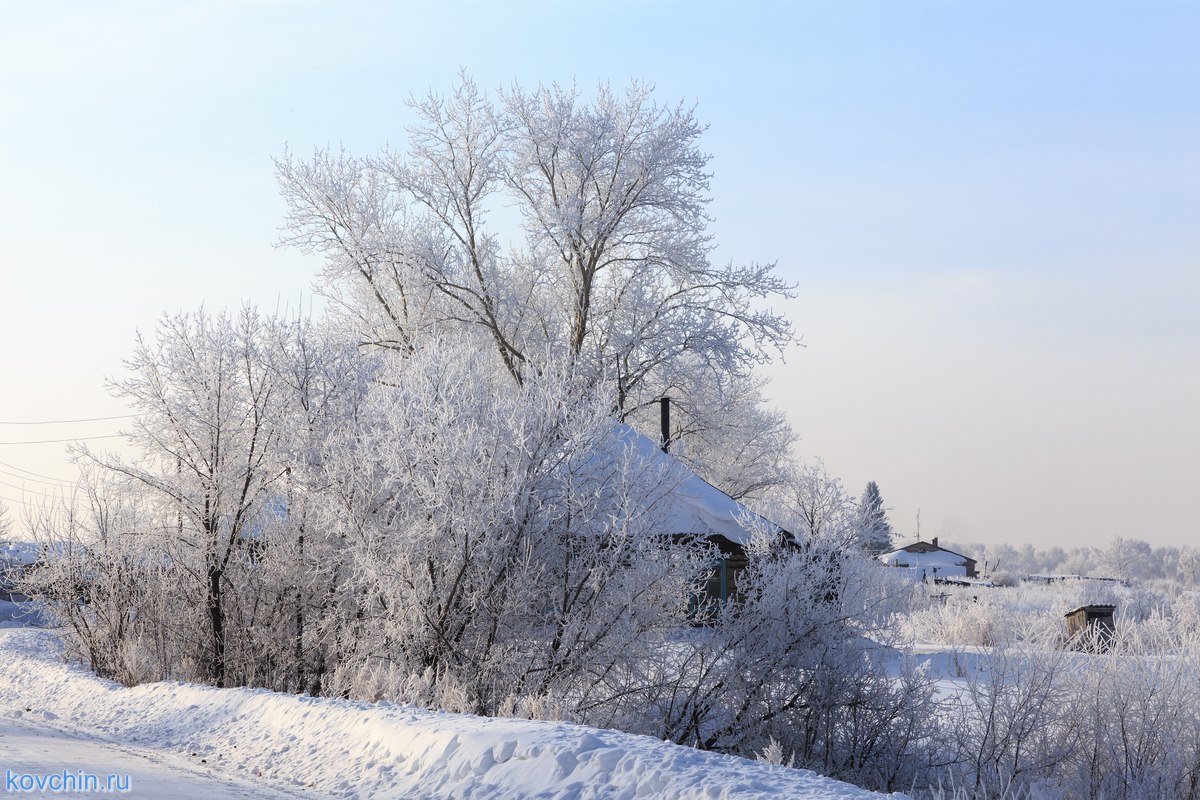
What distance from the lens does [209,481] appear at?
620 inches

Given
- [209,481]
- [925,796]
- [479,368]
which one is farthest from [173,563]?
[925,796]

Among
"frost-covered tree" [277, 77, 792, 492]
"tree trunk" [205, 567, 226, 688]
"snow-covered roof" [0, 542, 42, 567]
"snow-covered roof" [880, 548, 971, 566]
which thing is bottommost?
"tree trunk" [205, 567, 226, 688]

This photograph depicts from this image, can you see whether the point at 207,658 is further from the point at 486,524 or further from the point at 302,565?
the point at 486,524

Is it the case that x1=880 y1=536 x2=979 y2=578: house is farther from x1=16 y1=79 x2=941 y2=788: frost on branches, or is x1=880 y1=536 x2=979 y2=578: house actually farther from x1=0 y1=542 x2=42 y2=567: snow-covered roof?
x1=16 y1=79 x2=941 y2=788: frost on branches

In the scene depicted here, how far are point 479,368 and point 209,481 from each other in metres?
4.26

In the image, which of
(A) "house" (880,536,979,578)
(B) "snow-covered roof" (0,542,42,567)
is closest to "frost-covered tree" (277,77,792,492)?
(B) "snow-covered roof" (0,542,42,567)

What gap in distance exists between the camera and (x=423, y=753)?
8555mm

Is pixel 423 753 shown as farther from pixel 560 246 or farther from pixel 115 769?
pixel 560 246

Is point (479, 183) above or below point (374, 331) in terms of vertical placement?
above

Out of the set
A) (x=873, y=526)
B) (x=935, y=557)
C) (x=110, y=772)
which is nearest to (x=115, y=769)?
(x=110, y=772)

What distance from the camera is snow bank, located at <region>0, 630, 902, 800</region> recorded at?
7332mm

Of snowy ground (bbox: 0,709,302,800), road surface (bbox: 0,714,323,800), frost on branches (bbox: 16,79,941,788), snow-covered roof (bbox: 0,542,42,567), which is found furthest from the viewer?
snow-covered roof (bbox: 0,542,42,567)

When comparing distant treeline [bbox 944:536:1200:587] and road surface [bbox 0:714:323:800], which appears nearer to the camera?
road surface [bbox 0:714:323:800]

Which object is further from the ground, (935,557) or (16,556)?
(935,557)
